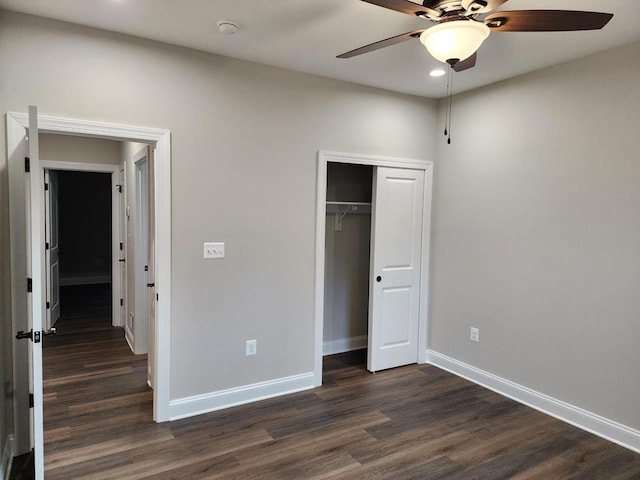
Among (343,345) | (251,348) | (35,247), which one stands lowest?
(343,345)

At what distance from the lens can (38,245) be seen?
2.02 metres

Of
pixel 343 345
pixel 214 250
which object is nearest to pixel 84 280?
pixel 343 345

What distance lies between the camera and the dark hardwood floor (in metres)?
2.57

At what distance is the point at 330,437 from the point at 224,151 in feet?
7.21

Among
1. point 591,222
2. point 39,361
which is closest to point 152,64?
point 39,361

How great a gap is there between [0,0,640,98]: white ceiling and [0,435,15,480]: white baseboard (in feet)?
8.34

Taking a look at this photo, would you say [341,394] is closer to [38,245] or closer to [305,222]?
[305,222]

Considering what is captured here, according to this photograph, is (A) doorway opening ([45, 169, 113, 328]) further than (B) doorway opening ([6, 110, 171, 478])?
Yes

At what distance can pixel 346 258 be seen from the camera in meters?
4.64

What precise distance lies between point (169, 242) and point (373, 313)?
2.03 m

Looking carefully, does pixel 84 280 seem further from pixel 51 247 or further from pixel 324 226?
pixel 324 226

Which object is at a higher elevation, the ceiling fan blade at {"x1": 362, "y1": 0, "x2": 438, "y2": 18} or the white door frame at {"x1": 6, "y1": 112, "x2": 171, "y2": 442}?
the ceiling fan blade at {"x1": 362, "y1": 0, "x2": 438, "y2": 18}

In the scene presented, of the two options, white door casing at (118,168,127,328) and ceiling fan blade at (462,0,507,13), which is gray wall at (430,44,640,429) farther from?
white door casing at (118,168,127,328)

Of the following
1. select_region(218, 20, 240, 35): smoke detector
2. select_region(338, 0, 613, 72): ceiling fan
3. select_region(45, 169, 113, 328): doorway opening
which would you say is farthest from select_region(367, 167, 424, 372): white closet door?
select_region(45, 169, 113, 328): doorway opening
